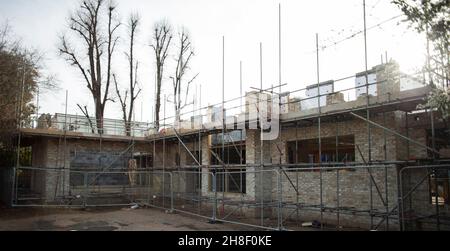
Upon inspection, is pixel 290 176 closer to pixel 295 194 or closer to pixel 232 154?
pixel 295 194

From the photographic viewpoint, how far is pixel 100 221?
1412 cm

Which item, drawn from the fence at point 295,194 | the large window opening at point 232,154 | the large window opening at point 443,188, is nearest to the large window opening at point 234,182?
the fence at point 295,194

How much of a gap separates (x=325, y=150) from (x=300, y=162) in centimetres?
113

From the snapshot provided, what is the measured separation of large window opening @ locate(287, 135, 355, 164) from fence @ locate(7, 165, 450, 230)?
51 centimetres

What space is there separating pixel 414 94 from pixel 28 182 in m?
23.3

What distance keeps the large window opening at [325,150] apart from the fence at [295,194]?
51 centimetres

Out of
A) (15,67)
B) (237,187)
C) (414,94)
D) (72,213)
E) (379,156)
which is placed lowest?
(72,213)

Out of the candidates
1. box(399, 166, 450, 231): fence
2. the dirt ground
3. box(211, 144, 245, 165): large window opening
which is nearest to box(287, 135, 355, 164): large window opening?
box(399, 166, 450, 231): fence

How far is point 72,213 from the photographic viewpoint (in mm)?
16250

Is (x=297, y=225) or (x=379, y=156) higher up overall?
(x=379, y=156)

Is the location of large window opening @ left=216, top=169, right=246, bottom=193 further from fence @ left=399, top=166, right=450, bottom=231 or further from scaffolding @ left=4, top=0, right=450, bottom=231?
fence @ left=399, top=166, right=450, bottom=231

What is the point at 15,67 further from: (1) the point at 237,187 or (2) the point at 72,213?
(1) the point at 237,187
